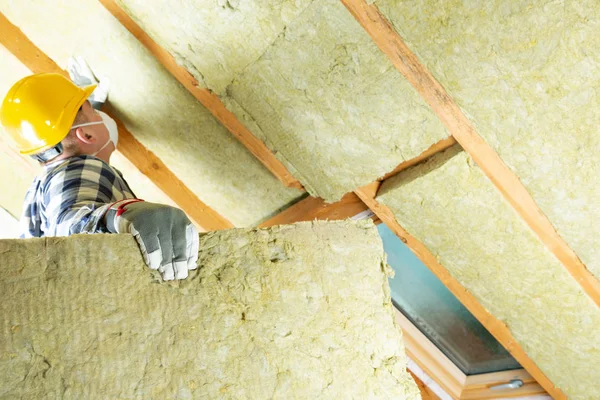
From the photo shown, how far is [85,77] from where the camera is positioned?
7.27 feet

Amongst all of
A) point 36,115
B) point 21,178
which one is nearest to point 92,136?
point 36,115

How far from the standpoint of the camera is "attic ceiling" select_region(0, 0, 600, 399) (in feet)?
4.87

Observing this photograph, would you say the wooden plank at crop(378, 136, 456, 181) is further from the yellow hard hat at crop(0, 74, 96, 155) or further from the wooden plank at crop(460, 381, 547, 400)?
the wooden plank at crop(460, 381, 547, 400)

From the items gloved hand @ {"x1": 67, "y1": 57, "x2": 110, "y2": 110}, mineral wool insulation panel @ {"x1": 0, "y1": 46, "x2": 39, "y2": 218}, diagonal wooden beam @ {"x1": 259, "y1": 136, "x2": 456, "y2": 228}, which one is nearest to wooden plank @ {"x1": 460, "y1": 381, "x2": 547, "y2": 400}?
diagonal wooden beam @ {"x1": 259, "y1": 136, "x2": 456, "y2": 228}

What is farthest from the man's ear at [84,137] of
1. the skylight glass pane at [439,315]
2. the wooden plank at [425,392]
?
the wooden plank at [425,392]

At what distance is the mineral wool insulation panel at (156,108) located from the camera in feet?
6.74

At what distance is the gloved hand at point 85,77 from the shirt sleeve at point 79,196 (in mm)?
700

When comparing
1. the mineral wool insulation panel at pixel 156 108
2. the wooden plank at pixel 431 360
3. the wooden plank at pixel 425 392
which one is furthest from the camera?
the wooden plank at pixel 425 392

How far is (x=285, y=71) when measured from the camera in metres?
1.78

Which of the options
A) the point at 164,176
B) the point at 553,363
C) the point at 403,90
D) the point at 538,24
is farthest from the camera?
the point at 164,176

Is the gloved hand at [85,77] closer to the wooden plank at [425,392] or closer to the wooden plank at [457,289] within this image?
the wooden plank at [457,289]

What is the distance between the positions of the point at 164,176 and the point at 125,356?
171 cm

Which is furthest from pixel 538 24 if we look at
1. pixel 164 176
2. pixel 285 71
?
pixel 164 176

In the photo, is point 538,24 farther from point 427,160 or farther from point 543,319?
point 543,319
